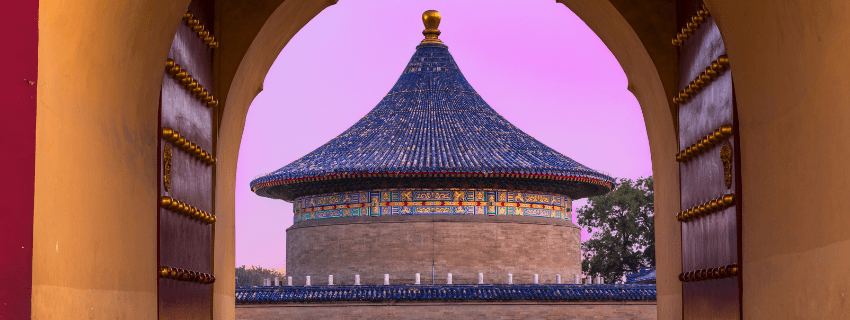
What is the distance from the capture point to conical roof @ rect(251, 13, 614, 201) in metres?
22.1

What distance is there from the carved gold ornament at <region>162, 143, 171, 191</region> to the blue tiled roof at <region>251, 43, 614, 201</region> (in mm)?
16833

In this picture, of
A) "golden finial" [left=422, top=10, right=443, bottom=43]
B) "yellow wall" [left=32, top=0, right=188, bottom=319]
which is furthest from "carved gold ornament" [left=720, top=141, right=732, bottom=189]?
"golden finial" [left=422, top=10, right=443, bottom=43]

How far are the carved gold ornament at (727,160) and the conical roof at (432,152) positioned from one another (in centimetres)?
1670

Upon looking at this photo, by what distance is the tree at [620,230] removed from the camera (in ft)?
125

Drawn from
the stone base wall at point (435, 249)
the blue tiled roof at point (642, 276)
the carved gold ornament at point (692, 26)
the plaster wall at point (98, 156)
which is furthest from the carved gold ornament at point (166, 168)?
the blue tiled roof at point (642, 276)

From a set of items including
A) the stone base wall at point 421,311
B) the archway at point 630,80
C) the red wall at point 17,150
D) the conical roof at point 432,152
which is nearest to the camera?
the red wall at point 17,150

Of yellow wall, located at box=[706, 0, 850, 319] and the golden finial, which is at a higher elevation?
the golden finial

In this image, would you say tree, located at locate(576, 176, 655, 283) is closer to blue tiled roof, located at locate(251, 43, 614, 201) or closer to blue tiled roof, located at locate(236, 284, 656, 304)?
blue tiled roof, located at locate(251, 43, 614, 201)

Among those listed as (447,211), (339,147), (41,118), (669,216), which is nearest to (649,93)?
(669,216)

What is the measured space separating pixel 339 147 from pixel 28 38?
21221mm

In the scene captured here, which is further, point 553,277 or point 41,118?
point 553,277

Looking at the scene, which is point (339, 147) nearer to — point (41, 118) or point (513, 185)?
point (513, 185)

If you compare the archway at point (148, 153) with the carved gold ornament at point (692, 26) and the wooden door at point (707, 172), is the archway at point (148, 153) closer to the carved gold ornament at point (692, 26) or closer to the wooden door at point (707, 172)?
the wooden door at point (707, 172)

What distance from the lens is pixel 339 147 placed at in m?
24.2
